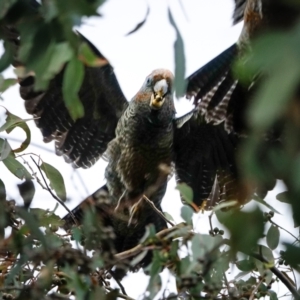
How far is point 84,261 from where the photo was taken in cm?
145

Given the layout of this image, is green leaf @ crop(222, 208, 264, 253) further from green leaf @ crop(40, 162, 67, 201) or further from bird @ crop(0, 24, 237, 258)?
bird @ crop(0, 24, 237, 258)

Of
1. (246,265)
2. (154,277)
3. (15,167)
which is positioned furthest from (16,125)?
(154,277)

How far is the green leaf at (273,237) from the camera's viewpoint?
86.4 inches

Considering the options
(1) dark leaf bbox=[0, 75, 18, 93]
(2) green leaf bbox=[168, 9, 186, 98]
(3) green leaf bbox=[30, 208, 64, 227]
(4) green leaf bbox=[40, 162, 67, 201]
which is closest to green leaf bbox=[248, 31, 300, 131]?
(2) green leaf bbox=[168, 9, 186, 98]

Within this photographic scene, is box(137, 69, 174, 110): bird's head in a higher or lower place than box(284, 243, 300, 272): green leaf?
higher

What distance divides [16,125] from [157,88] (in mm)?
1742

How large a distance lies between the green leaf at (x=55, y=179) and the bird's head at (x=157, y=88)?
1.65 metres

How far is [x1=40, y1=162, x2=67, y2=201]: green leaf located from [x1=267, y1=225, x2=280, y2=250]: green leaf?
0.91 meters

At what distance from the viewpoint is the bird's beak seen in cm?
430

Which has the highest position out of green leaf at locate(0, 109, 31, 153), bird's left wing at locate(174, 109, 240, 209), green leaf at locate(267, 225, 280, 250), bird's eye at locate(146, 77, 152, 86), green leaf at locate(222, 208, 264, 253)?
bird's eye at locate(146, 77, 152, 86)

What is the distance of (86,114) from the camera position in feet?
15.9

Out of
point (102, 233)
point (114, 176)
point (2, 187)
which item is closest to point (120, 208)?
point (114, 176)

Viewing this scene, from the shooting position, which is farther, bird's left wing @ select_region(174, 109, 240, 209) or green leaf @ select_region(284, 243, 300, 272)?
bird's left wing @ select_region(174, 109, 240, 209)

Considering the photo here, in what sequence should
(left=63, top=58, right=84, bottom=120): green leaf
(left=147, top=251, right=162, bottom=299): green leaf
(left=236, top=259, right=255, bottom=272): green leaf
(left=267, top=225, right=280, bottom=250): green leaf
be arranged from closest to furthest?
(left=63, top=58, right=84, bottom=120): green leaf → (left=147, top=251, right=162, bottom=299): green leaf → (left=267, top=225, right=280, bottom=250): green leaf → (left=236, top=259, right=255, bottom=272): green leaf
